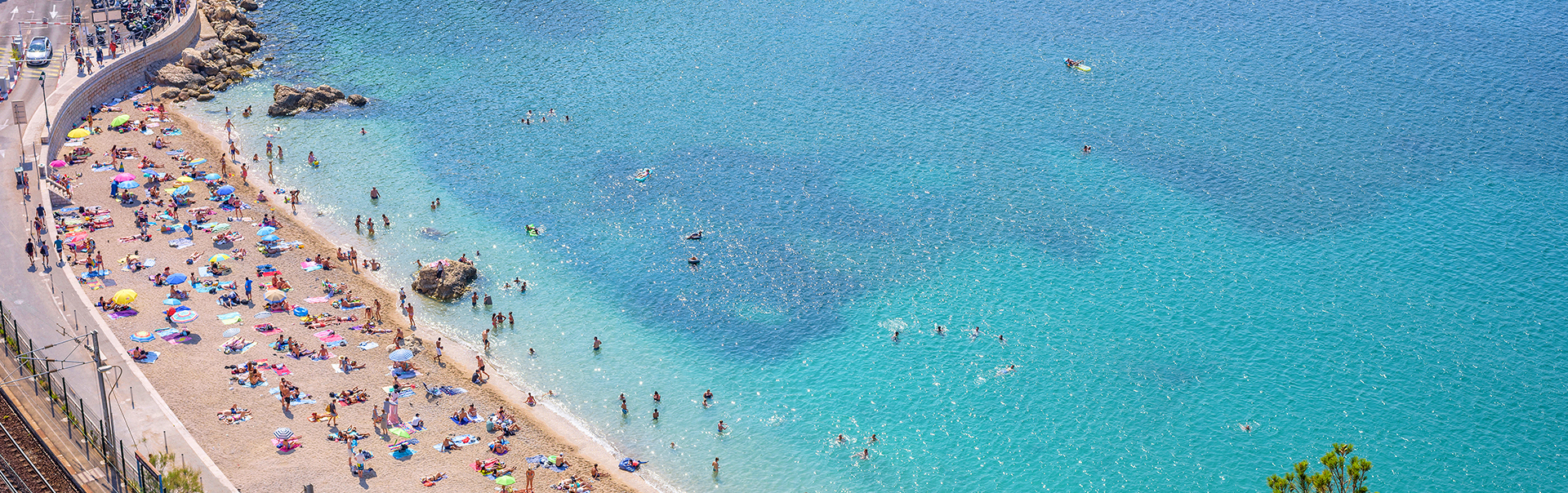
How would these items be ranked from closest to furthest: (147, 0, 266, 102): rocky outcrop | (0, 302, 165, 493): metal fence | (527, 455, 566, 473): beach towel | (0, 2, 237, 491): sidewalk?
(0, 302, 165, 493): metal fence
(0, 2, 237, 491): sidewalk
(527, 455, 566, 473): beach towel
(147, 0, 266, 102): rocky outcrop

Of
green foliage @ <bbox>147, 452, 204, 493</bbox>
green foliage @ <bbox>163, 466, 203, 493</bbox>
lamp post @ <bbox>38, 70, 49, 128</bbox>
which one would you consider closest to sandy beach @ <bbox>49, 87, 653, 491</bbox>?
lamp post @ <bbox>38, 70, 49, 128</bbox>

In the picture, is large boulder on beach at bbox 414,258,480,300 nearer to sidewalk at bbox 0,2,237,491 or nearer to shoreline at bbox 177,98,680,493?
shoreline at bbox 177,98,680,493

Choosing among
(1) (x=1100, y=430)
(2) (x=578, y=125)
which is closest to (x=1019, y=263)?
(1) (x=1100, y=430)

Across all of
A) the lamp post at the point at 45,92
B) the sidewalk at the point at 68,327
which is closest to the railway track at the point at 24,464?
the sidewalk at the point at 68,327

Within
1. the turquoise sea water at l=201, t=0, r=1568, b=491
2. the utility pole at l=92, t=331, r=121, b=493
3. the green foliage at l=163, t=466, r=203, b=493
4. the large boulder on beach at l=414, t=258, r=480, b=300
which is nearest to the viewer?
the green foliage at l=163, t=466, r=203, b=493

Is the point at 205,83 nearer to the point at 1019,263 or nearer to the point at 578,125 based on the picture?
the point at 578,125
